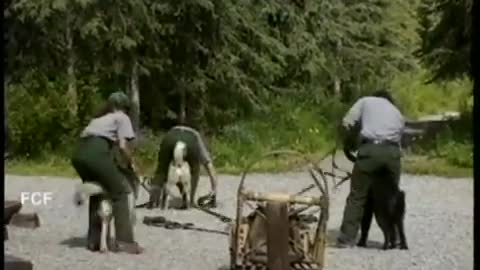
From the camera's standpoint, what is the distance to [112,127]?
290 inches

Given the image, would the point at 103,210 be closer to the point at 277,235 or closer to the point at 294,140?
the point at 277,235

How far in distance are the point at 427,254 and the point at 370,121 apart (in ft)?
4.06

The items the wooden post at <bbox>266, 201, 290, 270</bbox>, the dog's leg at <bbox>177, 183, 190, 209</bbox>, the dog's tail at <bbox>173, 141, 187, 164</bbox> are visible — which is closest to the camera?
the wooden post at <bbox>266, 201, 290, 270</bbox>

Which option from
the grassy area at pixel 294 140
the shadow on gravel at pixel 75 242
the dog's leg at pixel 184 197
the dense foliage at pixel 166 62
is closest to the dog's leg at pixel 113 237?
the shadow on gravel at pixel 75 242

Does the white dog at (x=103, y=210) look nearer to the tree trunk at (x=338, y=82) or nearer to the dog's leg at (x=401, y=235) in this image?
the dog's leg at (x=401, y=235)

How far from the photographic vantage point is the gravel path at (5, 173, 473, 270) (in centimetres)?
752

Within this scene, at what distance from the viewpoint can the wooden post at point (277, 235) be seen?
6.16 metres

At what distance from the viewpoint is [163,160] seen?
10156mm

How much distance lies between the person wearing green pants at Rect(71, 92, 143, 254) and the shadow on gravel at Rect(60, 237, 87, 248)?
699 mm

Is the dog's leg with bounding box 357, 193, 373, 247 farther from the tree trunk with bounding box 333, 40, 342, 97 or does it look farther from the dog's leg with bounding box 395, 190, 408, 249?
the tree trunk with bounding box 333, 40, 342, 97

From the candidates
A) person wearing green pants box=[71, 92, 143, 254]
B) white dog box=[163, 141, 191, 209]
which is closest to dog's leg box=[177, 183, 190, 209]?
white dog box=[163, 141, 191, 209]

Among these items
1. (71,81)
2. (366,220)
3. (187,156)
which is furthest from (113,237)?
(71,81)

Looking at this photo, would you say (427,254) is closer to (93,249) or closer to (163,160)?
(93,249)

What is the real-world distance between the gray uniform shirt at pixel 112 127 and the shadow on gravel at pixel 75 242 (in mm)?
1199
